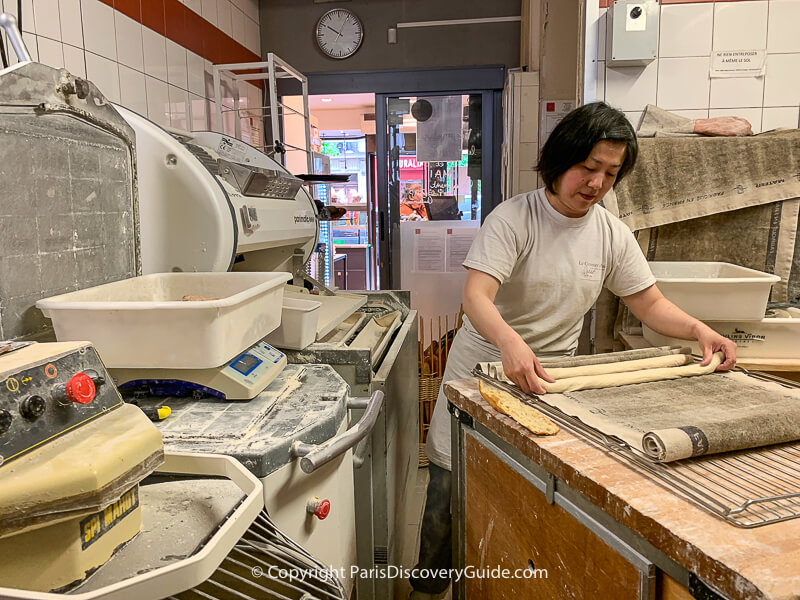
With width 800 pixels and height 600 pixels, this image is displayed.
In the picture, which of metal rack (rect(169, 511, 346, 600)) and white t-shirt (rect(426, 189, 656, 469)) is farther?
white t-shirt (rect(426, 189, 656, 469))

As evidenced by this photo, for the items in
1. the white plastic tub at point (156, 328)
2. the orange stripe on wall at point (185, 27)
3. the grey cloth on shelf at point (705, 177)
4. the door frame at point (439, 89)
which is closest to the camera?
the white plastic tub at point (156, 328)

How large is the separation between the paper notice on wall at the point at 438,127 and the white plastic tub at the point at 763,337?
119 inches

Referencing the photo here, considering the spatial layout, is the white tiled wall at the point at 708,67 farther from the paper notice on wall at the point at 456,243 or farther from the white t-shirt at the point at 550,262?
the paper notice on wall at the point at 456,243

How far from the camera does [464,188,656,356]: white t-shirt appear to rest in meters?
1.61

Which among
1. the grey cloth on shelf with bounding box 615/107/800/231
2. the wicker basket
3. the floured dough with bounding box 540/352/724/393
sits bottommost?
the wicker basket

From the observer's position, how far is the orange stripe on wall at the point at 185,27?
Result: 2754mm

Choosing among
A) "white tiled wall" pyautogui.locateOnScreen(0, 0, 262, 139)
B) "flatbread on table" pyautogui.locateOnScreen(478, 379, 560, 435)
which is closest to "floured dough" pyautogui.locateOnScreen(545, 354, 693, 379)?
"flatbread on table" pyautogui.locateOnScreen(478, 379, 560, 435)

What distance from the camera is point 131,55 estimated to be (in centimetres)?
269

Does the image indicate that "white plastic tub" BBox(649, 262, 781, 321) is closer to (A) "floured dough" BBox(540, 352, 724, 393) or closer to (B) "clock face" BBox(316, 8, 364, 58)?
(A) "floured dough" BBox(540, 352, 724, 393)

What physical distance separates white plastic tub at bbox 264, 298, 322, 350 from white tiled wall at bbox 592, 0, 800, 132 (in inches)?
55.4

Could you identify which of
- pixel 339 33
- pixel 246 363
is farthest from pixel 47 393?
pixel 339 33

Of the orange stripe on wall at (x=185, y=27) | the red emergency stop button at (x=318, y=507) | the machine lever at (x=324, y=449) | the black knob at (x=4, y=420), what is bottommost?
the red emergency stop button at (x=318, y=507)

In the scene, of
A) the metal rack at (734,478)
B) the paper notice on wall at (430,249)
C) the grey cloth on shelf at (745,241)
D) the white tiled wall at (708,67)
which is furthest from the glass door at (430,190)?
the metal rack at (734,478)

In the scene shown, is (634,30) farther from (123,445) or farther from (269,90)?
(269,90)
